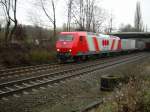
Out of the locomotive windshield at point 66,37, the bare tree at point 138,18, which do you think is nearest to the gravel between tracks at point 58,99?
the locomotive windshield at point 66,37

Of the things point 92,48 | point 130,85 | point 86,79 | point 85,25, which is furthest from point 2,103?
point 85,25

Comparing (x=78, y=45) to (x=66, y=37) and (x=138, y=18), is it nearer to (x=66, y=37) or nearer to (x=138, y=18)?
(x=66, y=37)

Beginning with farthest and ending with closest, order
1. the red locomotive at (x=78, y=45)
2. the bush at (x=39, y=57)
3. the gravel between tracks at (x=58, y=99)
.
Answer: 1. the bush at (x=39, y=57)
2. the red locomotive at (x=78, y=45)
3. the gravel between tracks at (x=58, y=99)

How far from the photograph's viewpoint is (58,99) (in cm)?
914

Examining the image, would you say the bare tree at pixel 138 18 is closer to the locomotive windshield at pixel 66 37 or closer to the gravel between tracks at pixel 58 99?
the locomotive windshield at pixel 66 37

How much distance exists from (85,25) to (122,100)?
37.3 meters

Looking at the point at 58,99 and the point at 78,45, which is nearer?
the point at 58,99

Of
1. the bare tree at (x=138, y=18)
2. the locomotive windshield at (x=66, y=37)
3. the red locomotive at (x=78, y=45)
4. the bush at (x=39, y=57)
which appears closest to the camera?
the red locomotive at (x=78, y=45)

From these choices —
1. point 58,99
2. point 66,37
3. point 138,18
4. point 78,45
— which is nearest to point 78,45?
point 78,45

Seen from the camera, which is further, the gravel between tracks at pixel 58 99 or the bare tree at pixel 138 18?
the bare tree at pixel 138 18

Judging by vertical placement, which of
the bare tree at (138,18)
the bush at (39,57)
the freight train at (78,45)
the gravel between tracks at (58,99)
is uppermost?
the bare tree at (138,18)

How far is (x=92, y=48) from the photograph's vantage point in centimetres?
2520

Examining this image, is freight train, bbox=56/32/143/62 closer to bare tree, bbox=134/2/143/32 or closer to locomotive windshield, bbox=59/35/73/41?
locomotive windshield, bbox=59/35/73/41

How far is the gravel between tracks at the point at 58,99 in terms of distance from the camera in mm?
7887
